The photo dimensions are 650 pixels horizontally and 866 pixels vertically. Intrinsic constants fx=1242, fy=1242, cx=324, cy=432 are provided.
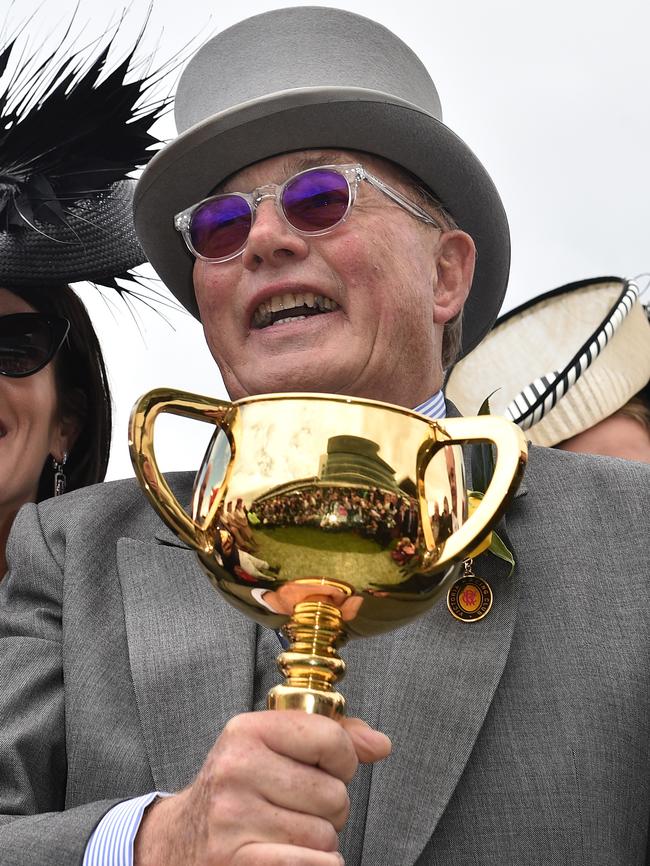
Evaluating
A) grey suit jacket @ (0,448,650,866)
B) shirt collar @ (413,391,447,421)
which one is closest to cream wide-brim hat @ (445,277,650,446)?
shirt collar @ (413,391,447,421)

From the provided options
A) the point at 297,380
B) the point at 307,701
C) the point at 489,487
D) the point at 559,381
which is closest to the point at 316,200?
the point at 297,380

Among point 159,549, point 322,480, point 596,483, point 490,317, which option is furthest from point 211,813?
point 490,317

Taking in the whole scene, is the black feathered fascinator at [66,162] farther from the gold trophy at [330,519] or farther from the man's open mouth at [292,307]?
the gold trophy at [330,519]

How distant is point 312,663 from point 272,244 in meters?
1.16

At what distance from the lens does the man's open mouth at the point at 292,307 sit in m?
2.48

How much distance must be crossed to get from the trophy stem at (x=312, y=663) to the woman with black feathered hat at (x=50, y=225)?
1950 millimetres

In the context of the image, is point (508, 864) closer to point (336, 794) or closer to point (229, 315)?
point (336, 794)

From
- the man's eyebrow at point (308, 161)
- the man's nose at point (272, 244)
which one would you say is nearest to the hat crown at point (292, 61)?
the man's eyebrow at point (308, 161)

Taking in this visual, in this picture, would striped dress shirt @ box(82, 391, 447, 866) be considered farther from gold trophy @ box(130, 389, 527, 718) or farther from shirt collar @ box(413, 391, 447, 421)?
shirt collar @ box(413, 391, 447, 421)

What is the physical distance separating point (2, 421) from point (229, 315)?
114cm

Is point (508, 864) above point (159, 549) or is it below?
below

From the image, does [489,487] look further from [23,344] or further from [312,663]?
[23,344]

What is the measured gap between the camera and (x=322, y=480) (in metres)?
1.51

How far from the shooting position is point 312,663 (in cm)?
151
